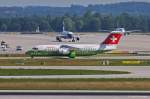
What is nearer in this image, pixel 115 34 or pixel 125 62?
pixel 125 62

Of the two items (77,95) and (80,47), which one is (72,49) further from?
(77,95)

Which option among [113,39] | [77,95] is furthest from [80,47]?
[77,95]

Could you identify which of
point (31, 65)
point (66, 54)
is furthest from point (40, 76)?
point (66, 54)

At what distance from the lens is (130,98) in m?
38.6

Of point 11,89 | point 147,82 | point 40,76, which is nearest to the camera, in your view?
point 11,89

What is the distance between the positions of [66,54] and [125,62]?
1597cm

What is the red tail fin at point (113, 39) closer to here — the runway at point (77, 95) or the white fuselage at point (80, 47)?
the white fuselage at point (80, 47)

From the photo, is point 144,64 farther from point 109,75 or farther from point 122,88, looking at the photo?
point 122,88

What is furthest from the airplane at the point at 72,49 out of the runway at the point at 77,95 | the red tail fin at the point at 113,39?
the runway at the point at 77,95

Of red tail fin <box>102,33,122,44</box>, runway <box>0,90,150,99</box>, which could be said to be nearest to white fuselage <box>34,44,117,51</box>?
red tail fin <box>102,33,122,44</box>

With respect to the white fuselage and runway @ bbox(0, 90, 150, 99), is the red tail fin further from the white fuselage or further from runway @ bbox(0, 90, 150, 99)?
runway @ bbox(0, 90, 150, 99)

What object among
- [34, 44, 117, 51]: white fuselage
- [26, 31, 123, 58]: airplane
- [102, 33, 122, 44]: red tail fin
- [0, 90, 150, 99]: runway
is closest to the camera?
[0, 90, 150, 99]: runway

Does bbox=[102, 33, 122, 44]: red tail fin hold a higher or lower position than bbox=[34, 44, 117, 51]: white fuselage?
higher

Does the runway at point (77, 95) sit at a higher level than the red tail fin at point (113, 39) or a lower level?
lower
